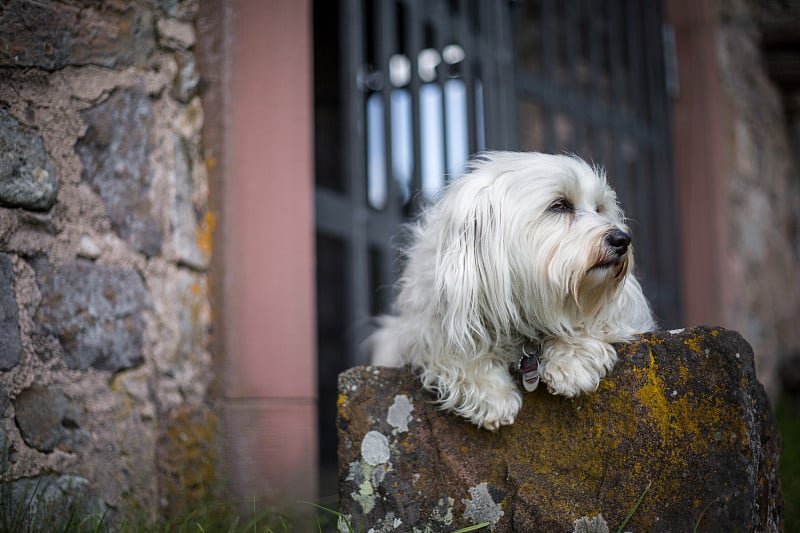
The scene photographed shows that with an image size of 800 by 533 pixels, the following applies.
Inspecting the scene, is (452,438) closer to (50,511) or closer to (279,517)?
(279,517)

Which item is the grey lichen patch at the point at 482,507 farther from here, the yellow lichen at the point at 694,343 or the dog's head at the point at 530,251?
the yellow lichen at the point at 694,343

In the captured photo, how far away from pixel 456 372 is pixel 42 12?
5.28ft

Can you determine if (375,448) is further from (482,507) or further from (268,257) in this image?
(268,257)

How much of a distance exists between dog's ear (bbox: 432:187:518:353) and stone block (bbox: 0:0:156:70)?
127 centimetres

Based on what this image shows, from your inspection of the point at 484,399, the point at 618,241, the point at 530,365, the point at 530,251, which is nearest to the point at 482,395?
the point at 484,399

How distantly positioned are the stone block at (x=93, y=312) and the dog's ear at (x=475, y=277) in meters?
1.03

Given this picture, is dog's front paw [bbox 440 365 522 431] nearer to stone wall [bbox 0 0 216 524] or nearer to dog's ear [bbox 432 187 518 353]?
dog's ear [bbox 432 187 518 353]

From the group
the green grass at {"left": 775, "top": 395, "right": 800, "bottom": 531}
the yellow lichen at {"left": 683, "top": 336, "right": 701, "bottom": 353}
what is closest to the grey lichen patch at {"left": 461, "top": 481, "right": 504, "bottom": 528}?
the yellow lichen at {"left": 683, "top": 336, "right": 701, "bottom": 353}

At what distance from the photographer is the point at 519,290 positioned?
200 cm

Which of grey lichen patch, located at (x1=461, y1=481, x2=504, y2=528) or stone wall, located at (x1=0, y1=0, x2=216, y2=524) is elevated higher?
stone wall, located at (x1=0, y1=0, x2=216, y2=524)

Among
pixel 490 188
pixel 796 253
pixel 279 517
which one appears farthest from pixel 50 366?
pixel 796 253

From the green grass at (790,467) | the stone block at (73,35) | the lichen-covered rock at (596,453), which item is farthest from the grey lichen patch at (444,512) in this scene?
the stone block at (73,35)

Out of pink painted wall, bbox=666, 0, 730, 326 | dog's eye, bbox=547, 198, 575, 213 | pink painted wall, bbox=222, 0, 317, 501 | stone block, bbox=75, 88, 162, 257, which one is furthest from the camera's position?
pink painted wall, bbox=666, 0, 730, 326

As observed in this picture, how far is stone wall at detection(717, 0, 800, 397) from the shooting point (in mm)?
5883
